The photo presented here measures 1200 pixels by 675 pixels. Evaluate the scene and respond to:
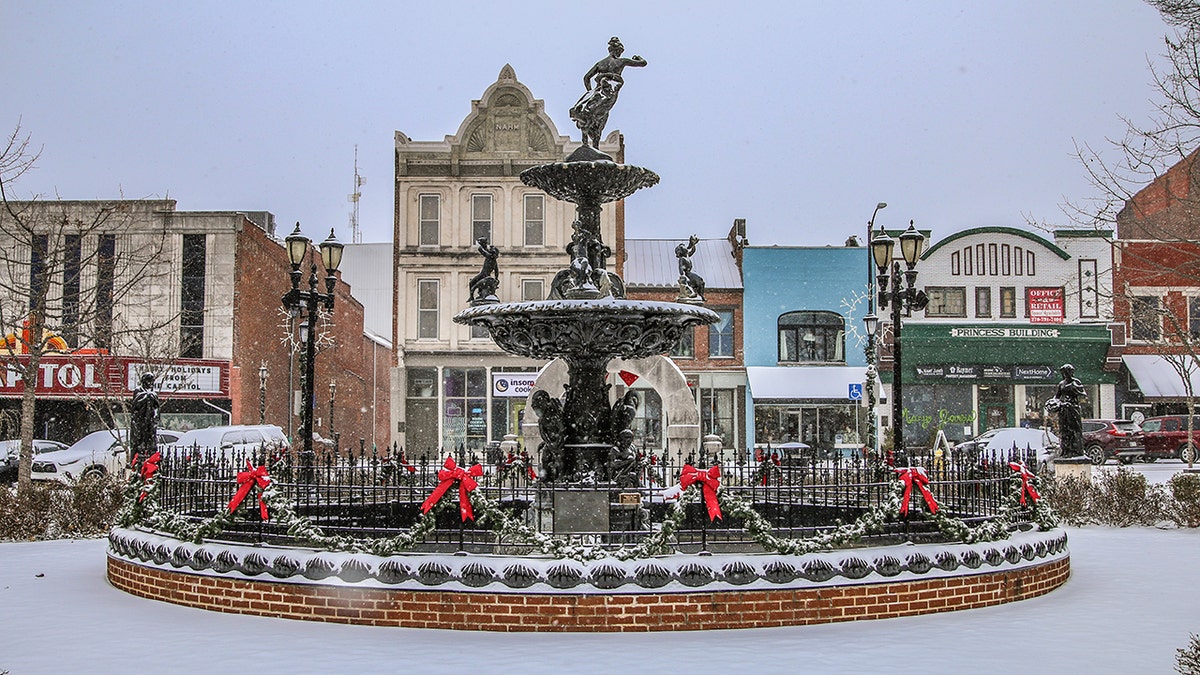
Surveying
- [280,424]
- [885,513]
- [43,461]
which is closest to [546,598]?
[885,513]

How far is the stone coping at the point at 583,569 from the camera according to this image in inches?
365

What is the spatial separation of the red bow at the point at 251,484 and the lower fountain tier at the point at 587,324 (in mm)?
2927

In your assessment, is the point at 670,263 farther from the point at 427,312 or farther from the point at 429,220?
the point at 427,312

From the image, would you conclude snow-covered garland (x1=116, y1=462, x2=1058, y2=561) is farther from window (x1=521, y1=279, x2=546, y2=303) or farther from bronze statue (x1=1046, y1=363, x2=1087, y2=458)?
window (x1=521, y1=279, x2=546, y2=303)

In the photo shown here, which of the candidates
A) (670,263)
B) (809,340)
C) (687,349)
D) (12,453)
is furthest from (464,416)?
(12,453)

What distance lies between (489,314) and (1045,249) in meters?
35.6

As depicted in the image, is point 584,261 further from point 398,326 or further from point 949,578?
point 398,326

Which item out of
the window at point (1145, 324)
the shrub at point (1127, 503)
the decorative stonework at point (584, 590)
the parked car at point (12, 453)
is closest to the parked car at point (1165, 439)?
the window at point (1145, 324)

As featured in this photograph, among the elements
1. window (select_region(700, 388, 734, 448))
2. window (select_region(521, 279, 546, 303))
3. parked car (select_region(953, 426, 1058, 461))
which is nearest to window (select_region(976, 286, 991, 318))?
parked car (select_region(953, 426, 1058, 461))

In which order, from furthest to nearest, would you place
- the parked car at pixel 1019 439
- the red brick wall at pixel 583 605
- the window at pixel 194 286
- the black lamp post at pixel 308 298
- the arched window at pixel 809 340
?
the arched window at pixel 809 340 → the window at pixel 194 286 → the parked car at pixel 1019 439 → the black lamp post at pixel 308 298 → the red brick wall at pixel 583 605

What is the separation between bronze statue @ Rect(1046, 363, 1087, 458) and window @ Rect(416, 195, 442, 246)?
944 inches

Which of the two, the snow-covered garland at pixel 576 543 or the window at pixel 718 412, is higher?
the window at pixel 718 412

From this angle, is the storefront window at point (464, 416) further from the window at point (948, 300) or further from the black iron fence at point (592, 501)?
the black iron fence at point (592, 501)

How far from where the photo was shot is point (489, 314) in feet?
39.6
